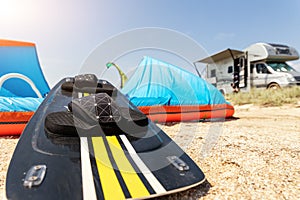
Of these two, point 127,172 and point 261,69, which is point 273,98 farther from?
point 127,172

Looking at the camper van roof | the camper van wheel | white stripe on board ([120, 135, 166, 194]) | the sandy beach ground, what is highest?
the camper van roof

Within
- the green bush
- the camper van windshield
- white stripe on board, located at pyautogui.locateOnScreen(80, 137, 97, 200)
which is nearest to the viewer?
white stripe on board, located at pyautogui.locateOnScreen(80, 137, 97, 200)

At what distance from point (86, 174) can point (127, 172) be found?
0.77ft

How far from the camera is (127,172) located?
129cm

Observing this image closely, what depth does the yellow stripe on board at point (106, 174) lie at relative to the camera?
1.11 metres

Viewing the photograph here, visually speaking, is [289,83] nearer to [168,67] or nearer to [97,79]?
[168,67]

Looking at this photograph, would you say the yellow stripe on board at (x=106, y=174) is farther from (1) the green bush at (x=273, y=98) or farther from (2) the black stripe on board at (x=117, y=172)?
(1) the green bush at (x=273, y=98)

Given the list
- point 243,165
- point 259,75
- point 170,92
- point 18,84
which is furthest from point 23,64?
point 259,75

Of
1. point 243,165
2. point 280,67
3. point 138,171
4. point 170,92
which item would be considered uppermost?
point 280,67

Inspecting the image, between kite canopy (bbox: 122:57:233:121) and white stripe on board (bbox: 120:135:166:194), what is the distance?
7.20 ft

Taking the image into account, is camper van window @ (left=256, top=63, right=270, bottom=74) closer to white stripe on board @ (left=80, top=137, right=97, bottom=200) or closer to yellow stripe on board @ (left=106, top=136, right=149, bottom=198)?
yellow stripe on board @ (left=106, top=136, right=149, bottom=198)

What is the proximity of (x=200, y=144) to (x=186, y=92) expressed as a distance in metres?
2.03

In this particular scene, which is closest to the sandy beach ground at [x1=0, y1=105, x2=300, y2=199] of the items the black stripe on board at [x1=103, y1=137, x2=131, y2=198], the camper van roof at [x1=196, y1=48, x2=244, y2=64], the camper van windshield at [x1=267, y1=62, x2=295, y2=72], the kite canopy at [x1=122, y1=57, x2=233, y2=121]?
the black stripe on board at [x1=103, y1=137, x2=131, y2=198]

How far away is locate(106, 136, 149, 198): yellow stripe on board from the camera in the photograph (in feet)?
3.77
